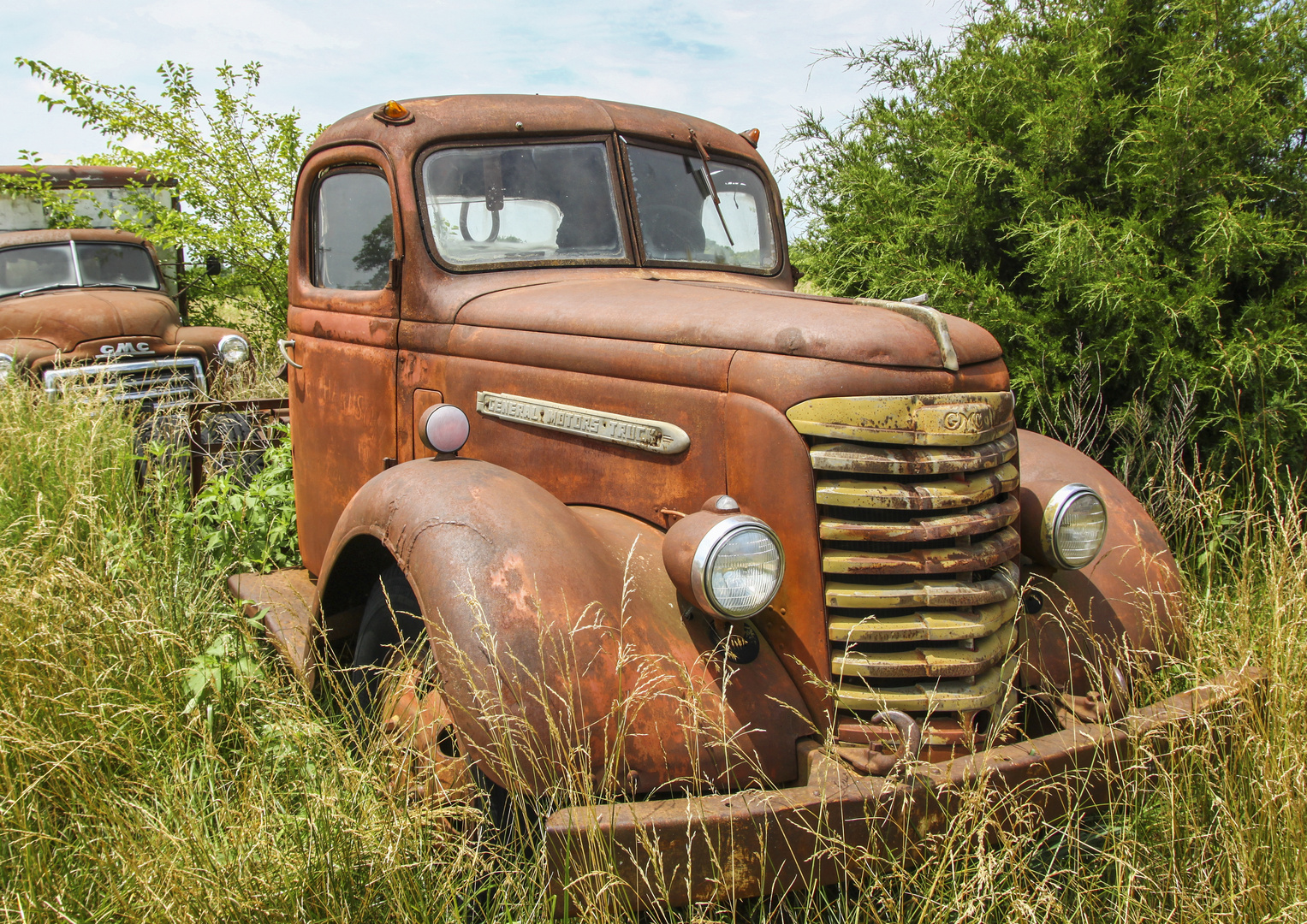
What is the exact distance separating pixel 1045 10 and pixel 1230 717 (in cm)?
420

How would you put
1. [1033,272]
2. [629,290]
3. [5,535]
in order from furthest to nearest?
[1033,272] → [5,535] → [629,290]

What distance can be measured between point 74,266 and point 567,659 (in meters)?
9.05

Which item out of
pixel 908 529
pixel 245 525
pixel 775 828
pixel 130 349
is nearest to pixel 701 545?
pixel 908 529

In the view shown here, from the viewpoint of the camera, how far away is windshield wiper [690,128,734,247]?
3639mm

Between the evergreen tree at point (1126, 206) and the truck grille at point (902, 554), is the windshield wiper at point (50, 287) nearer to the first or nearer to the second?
the evergreen tree at point (1126, 206)

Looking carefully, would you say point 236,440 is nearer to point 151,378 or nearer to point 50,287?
point 151,378

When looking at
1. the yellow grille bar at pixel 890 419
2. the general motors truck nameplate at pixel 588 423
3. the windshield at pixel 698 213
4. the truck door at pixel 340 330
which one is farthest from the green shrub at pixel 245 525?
the yellow grille bar at pixel 890 419

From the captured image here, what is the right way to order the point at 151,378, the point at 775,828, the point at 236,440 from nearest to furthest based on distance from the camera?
the point at 775,828 → the point at 236,440 → the point at 151,378

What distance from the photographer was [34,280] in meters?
8.74

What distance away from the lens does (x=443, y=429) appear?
266cm

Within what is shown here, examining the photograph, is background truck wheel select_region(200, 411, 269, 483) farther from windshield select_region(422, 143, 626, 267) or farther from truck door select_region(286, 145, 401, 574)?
windshield select_region(422, 143, 626, 267)

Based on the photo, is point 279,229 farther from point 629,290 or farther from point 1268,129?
point 1268,129

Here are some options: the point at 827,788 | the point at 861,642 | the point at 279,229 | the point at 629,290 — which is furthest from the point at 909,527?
the point at 279,229

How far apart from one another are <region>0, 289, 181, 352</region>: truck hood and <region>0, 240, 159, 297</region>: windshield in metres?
0.28
